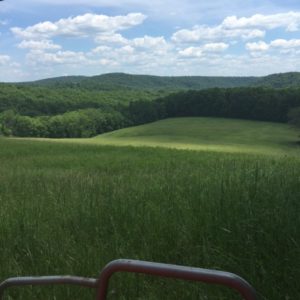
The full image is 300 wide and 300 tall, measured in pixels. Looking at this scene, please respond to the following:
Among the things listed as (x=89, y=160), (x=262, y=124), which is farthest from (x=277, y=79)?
(x=89, y=160)

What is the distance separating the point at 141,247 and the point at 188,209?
65 centimetres

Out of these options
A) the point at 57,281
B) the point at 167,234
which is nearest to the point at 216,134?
the point at 167,234

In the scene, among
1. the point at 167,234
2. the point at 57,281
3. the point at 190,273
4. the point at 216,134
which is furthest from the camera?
the point at 216,134

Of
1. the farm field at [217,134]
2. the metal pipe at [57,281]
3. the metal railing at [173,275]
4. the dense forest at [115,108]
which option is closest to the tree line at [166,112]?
the dense forest at [115,108]

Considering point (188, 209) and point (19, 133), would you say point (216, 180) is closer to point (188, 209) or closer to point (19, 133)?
point (188, 209)

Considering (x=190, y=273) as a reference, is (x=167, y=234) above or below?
below

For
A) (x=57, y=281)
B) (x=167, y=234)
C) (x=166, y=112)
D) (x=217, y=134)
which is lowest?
(x=217, y=134)

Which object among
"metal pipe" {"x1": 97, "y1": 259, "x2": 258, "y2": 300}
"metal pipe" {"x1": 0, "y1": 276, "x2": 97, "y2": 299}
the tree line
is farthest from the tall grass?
the tree line

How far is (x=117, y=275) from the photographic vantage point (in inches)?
162

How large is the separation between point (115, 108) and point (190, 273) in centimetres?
11753

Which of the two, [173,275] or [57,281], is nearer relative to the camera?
[173,275]

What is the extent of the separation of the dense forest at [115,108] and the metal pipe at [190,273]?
7796 centimetres

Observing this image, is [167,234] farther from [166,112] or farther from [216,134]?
[166,112]

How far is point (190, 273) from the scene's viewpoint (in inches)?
Answer: 90.6
